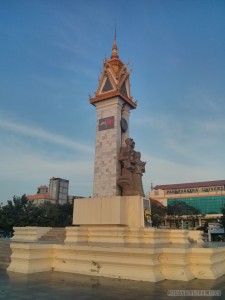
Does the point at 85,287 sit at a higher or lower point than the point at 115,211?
lower

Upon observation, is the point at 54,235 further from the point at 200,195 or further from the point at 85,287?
the point at 200,195

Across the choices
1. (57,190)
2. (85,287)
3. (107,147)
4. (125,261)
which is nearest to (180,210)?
(57,190)

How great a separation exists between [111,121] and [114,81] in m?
2.97

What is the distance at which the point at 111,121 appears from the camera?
18.1m

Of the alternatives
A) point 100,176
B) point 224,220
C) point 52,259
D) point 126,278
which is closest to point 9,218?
point 100,176

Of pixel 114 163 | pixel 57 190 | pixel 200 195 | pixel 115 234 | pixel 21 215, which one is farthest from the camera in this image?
pixel 57 190

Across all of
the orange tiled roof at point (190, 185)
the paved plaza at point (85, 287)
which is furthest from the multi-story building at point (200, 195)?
the paved plaza at point (85, 287)

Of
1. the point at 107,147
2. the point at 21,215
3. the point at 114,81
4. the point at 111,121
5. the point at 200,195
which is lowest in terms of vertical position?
the point at 21,215

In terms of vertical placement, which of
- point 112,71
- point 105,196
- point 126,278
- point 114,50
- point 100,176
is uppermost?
point 114,50

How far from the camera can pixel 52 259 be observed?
10398 mm

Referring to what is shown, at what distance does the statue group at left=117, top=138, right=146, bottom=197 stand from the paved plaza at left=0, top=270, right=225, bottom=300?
7985 millimetres

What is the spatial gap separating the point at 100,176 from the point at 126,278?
30.2ft

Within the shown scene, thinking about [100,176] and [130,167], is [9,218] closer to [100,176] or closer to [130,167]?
[100,176]

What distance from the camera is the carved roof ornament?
61.5 ft
